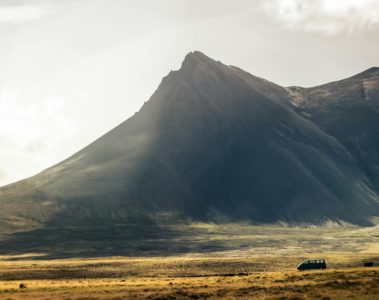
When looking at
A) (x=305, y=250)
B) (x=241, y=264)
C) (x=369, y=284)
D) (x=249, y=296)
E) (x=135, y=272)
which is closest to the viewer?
(x=249, y=296)

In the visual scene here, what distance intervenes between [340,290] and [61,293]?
1168 inches

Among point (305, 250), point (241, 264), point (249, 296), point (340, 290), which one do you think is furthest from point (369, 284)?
point (305, 250)

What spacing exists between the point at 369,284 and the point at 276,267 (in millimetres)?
58353

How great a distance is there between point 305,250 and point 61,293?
137m

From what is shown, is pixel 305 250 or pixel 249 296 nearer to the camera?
pixel 249 296

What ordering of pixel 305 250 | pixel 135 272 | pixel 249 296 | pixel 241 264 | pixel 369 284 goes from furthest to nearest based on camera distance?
pixel 305 250, pixel 241 264, pixel 135 272, pixel 369 284, pixel 249 296

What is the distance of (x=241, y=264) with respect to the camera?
13250 cm

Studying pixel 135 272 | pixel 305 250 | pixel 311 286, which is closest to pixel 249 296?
pixel 311 286

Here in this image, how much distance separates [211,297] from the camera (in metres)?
61.6

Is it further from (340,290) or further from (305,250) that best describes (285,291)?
(305,250)

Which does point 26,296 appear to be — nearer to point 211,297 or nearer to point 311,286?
point 211,297

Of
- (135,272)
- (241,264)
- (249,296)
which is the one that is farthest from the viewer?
(241,264)

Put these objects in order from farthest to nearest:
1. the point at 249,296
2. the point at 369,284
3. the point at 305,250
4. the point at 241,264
Result: 1. the point at 305,250
2. the point at 241,264
3. the point at 369,284
4. the point at 249,296

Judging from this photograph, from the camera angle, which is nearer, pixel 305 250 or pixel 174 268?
pixel 174 268
